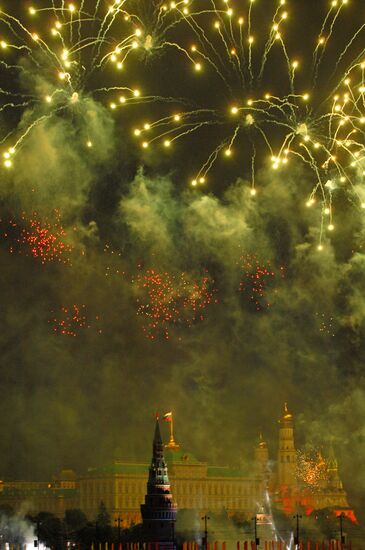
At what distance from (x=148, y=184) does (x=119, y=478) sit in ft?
117

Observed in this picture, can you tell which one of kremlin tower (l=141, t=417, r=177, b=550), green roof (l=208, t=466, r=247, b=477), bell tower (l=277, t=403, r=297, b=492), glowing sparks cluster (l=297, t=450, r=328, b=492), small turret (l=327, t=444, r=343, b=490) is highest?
bell tower (l=277, t=403, r=297, b=492)

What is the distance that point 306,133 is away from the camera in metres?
41.6

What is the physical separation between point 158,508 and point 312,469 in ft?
64.5

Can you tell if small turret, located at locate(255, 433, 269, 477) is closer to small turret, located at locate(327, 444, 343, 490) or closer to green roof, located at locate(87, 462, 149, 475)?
small turret, located at locate(327, 444, 343, 490)

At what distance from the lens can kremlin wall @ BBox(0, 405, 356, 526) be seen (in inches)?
3263

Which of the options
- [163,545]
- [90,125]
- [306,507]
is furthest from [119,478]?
[90,125]

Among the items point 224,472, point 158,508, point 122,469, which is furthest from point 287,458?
point 158,508

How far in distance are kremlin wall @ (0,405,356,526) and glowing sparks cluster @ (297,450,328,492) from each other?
0.17 metres

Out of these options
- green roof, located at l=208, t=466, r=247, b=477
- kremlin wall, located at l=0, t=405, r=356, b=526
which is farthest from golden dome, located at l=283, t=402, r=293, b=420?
green roof, located at l=208, t=466, r=247, b=477

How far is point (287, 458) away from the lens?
318 feet

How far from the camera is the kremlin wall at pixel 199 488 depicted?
82.9 meters

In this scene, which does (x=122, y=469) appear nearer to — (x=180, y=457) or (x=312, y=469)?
(x=180, y=457)

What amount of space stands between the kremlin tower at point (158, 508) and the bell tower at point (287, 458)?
11777 mm

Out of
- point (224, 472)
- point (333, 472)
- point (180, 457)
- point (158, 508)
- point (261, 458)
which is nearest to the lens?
point (158, 508)
